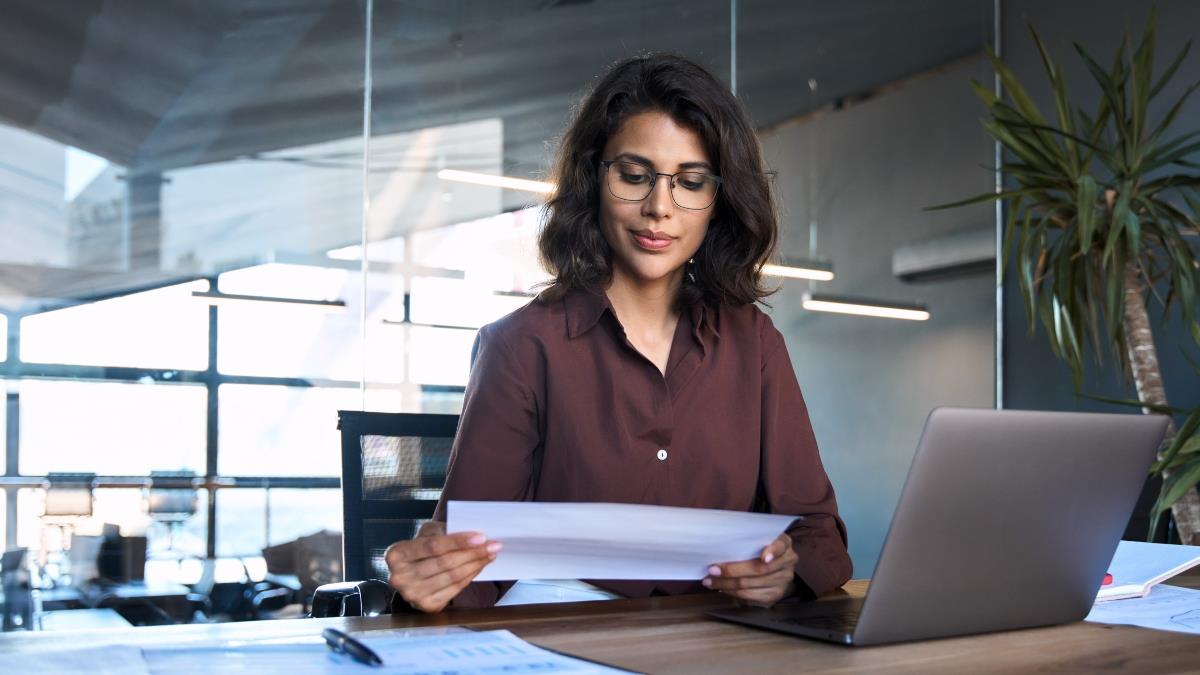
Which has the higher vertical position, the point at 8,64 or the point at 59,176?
the point at 8,64

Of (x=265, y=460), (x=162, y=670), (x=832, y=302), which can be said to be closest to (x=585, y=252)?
(x=162, y=670)

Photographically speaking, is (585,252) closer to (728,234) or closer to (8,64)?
(728,234)

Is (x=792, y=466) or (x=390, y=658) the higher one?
(x=792, y=466)

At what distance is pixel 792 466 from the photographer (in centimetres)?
182

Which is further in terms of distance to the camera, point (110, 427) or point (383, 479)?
point (110, 427)

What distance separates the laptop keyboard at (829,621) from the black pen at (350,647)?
471 millimetres

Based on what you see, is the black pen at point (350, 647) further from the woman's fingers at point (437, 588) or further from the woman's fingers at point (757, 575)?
the woman's fingers at point (757, 575)

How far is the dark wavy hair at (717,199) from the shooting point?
188 cm

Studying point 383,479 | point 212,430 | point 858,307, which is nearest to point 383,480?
point 383,479

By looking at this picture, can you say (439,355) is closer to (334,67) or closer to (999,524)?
(334,67)

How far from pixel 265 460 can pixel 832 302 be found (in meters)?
2.67

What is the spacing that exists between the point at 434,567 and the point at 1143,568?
3.30 ft

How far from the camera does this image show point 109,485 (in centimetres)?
355

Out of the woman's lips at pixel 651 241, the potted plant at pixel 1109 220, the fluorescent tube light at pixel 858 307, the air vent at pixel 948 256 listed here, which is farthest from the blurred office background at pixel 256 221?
the woman's lips at pixel 651 241
